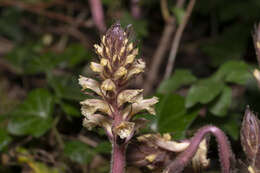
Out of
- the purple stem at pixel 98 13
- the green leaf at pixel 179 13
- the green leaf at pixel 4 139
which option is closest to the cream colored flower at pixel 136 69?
the green leaf at pixel 4 139

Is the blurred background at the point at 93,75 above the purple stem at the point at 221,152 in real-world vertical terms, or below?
above

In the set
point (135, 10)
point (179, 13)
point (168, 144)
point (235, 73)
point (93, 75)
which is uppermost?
point (135, 10)

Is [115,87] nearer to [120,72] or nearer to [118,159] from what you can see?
[120,72]

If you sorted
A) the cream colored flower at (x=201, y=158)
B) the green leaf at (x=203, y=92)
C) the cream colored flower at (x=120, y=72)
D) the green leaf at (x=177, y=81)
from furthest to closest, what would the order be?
the green leaf at (x=177, y=81) < the green leaf at (x=203, y=92) < the cream colored flower at (x=201, y=158) < the cream colored flower at (x=120, y=72)

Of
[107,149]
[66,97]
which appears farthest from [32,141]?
[107,149]

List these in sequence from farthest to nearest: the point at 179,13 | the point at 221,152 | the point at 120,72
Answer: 1. the point at 179,13
2. the point at 221,152
3. the point at 120,72

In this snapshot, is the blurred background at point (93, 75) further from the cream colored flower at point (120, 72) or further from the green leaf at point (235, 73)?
the cream colored flower at point (120, 72)

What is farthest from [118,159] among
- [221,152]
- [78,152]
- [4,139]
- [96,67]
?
[4,139]
